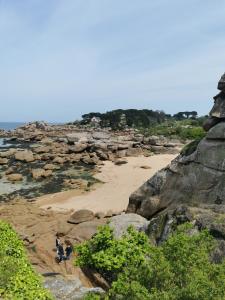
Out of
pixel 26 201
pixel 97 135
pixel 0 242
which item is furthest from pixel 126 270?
pixel 97 135

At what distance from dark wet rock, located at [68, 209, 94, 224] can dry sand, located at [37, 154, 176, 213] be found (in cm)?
311

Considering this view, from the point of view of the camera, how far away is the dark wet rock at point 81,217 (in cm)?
3472

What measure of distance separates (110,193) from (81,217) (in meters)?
10.7

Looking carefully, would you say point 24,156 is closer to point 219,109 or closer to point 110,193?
point 110,193

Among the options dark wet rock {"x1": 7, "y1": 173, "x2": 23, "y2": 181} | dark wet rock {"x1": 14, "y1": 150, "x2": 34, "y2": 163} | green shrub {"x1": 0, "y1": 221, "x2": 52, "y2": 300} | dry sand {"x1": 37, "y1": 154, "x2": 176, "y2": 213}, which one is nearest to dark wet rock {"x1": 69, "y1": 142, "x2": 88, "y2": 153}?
dark wet rock {"x1": 14, "y1": 150, "x2": 34, "y2": 163}

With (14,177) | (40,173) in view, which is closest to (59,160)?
(40,173)

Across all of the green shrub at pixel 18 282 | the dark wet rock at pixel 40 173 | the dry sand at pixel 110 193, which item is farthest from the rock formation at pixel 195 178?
the dark wet rock at pixel 40 173

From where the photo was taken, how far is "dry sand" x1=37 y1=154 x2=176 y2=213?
40531 millimetres

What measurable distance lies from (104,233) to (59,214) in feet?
69.4

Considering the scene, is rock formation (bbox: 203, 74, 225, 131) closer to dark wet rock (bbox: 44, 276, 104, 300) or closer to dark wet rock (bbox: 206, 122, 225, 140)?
dark wet rock (bbox: 206, 122, 225, 140)

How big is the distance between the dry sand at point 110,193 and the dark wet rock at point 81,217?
3.11 metres

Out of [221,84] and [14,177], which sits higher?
[221,84]

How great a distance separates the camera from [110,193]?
4547 centimetres

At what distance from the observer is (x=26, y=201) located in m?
43.8
